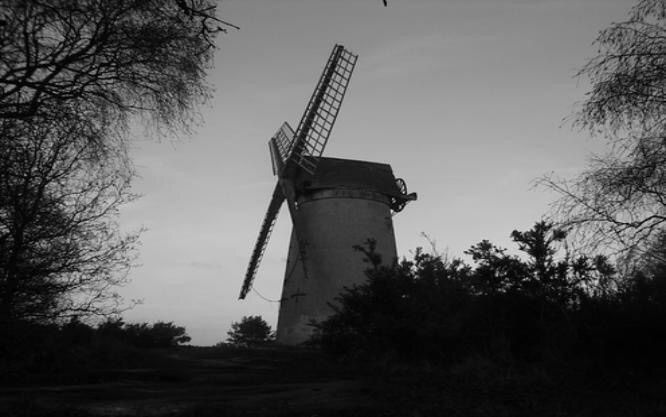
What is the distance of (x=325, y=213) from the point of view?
23609 mm

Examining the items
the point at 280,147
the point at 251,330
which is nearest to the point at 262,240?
the point at 280,147

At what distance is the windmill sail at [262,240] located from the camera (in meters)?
26.7

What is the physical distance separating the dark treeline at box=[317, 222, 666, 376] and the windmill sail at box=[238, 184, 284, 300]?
14563mm

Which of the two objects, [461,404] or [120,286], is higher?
[120,286]

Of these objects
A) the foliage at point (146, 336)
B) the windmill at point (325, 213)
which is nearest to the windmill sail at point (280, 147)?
the windmill at point (325, 213)

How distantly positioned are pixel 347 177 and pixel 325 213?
6.57 feet

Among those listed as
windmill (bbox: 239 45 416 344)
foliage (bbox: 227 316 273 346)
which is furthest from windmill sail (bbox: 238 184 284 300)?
foliage (bbox: 227 316 273 346)

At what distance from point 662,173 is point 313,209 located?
18783mm

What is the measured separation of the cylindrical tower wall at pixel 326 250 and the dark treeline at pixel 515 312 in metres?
10.4

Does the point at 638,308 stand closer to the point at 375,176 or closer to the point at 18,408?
the point at 18,408

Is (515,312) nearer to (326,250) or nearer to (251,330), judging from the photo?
(326,250)

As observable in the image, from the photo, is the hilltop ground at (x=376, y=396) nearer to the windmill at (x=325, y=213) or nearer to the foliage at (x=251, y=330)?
the windmill at (x=325, y=213)

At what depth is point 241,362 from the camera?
13664 millimetres

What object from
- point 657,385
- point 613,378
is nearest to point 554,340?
point 613,378
